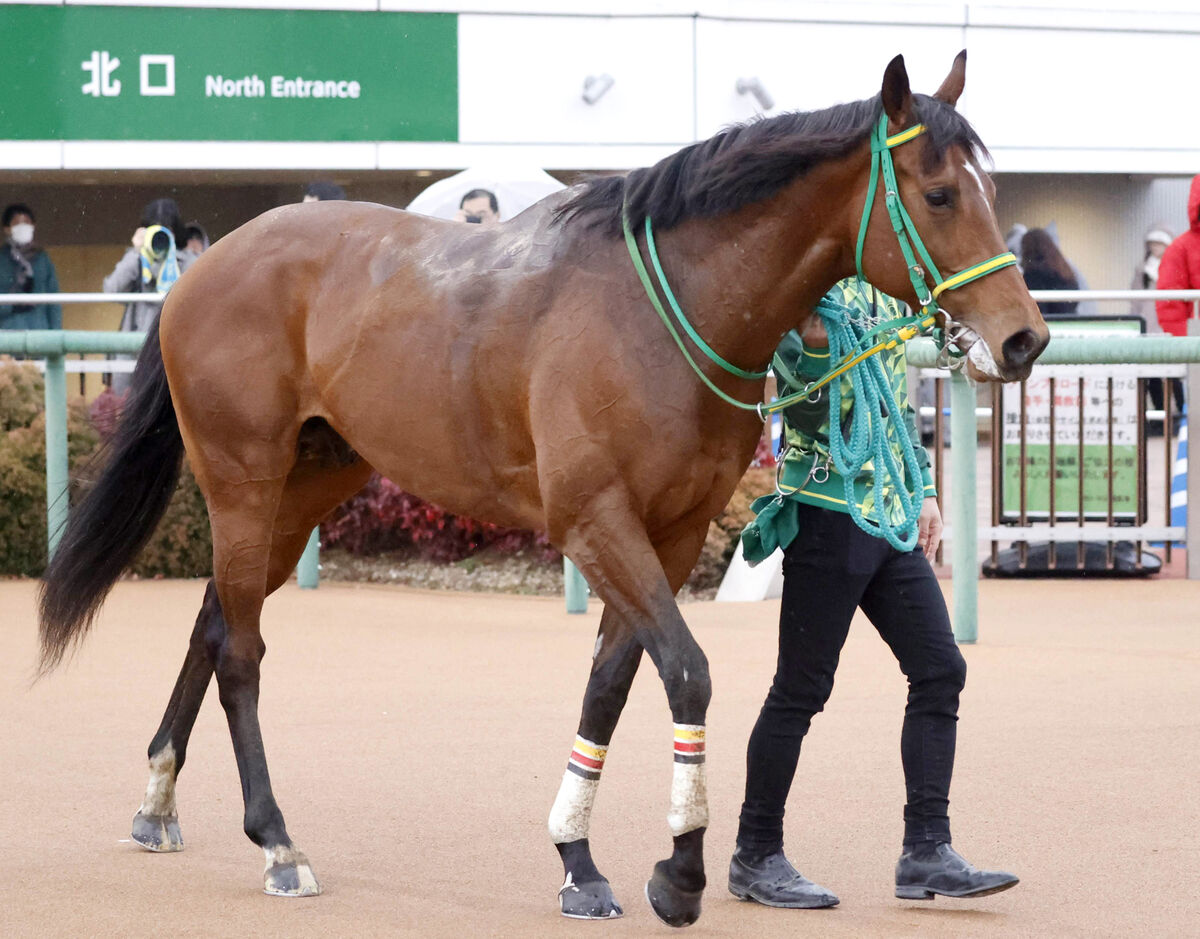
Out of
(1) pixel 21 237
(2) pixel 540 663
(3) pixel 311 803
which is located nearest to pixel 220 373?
(3) pixel 311 803

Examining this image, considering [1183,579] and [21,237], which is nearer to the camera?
[1183,579]

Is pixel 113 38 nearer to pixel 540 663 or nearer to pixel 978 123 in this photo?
pixel 978 123

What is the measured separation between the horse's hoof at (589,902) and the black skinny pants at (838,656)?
0.40 metres

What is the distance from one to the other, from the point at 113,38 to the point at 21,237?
3.24m

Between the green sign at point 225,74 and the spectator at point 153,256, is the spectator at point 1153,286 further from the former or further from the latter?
the green sign at point 225,74

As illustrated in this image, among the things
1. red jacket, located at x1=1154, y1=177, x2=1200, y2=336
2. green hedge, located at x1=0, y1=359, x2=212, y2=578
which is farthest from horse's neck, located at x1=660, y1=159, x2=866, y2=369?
red jacket, located at x1=1154, y1=177, x2=1200, y2=336

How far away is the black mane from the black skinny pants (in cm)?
78

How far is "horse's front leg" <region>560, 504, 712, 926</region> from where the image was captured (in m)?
3.58

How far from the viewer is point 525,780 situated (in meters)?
5.03

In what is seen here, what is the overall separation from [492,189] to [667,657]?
22.4ft

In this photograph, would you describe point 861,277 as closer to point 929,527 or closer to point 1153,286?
point 929,527

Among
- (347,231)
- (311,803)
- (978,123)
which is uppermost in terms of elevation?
(978,123)

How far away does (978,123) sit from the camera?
17.1 metres

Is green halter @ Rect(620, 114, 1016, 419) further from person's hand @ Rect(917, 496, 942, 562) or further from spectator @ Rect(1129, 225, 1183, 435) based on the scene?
spectator @ Rect(1129, 225, 1183, 435)
